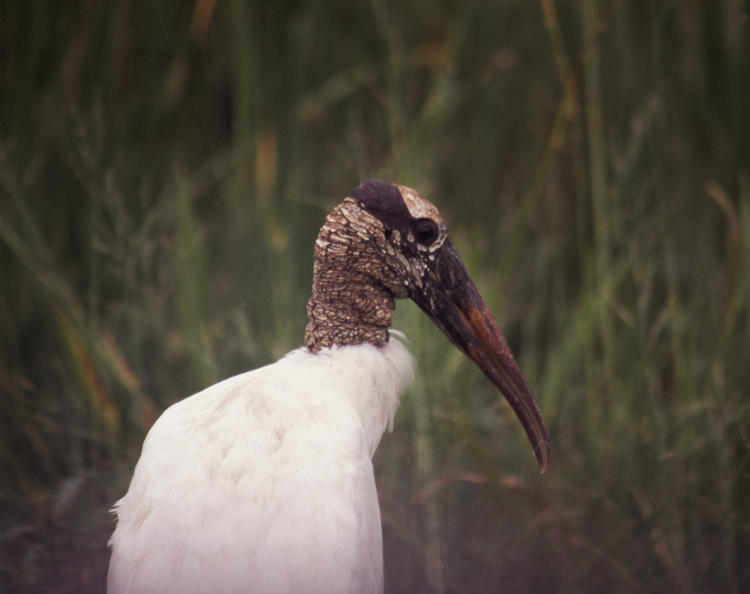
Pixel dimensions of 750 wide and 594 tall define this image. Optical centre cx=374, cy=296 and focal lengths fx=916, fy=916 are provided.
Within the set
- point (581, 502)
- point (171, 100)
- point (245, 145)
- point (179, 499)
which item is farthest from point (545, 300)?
point (179, 499)

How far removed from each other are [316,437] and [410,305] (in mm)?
852

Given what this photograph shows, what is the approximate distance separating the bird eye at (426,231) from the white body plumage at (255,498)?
313 mm

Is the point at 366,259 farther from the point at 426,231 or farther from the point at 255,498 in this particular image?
the point at 255,498

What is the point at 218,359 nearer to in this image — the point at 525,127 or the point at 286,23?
the point at 286,23

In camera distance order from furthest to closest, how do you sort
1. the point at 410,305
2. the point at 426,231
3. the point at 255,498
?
the point at 410,305 → the point at 426,231 → the point at 255,498

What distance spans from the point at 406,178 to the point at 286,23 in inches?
34.4

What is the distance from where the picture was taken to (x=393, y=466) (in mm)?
2512

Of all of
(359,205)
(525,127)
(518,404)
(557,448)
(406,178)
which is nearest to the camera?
(359,205)

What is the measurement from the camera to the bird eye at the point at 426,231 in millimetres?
1672

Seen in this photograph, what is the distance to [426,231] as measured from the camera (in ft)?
→ 5.51

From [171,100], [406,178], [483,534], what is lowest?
[483,534]

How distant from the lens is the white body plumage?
1436 mm

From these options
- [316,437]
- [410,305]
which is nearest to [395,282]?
[316,437]

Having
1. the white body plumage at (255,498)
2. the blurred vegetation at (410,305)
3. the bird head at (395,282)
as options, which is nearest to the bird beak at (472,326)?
the bird head at (395,282)
